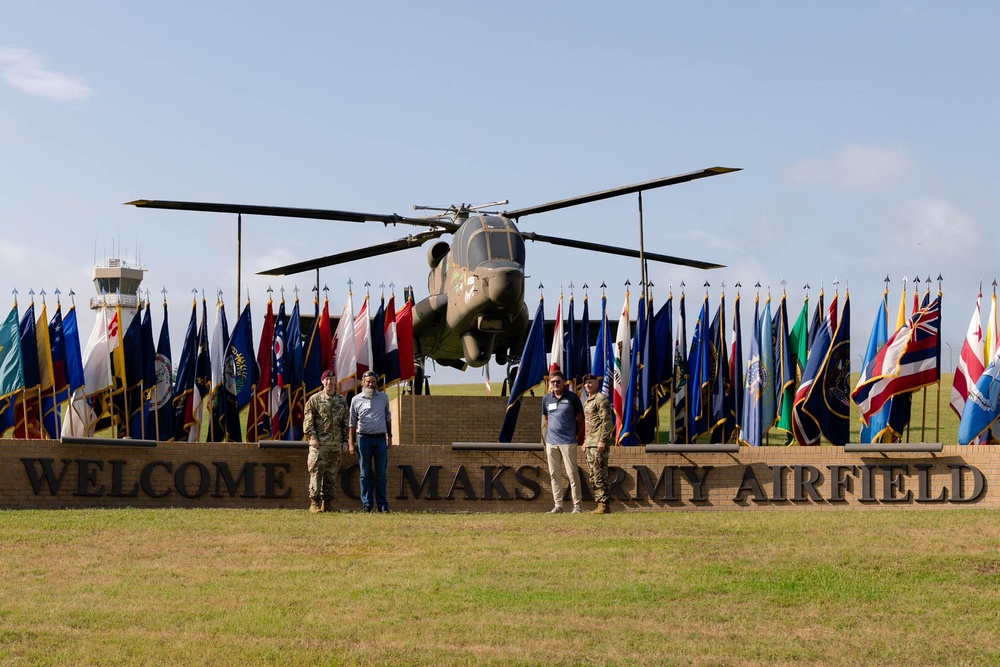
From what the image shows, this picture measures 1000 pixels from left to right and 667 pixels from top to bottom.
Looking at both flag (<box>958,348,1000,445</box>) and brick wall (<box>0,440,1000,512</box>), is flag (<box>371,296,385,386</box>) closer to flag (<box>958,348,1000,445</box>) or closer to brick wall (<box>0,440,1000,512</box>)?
brick wall (<box>0,440,1000,512</box>)

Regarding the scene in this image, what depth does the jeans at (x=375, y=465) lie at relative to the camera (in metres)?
15.8

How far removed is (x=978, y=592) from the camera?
10641mm

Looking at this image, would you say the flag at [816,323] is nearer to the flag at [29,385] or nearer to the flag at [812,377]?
the flag at [812,377]

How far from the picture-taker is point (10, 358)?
66.9 ft

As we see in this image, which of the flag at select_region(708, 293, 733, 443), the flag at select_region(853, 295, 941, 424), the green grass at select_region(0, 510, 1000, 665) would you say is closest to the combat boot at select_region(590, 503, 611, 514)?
the green grass at select_region(0, 510, 1000, 665)

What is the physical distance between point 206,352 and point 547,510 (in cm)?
829

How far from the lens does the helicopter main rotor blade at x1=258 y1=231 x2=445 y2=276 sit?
86.4 ft

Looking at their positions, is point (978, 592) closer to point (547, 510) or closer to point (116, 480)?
point (547, 510)

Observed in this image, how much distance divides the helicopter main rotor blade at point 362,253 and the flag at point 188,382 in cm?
404

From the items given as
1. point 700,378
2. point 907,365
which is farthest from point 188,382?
point 907,365

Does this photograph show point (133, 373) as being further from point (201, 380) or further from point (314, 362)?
point (314, 362)

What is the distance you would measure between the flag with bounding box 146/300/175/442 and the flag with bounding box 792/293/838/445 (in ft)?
34.3

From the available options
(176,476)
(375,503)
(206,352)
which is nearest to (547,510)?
(375,503)

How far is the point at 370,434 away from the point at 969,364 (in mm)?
9386
